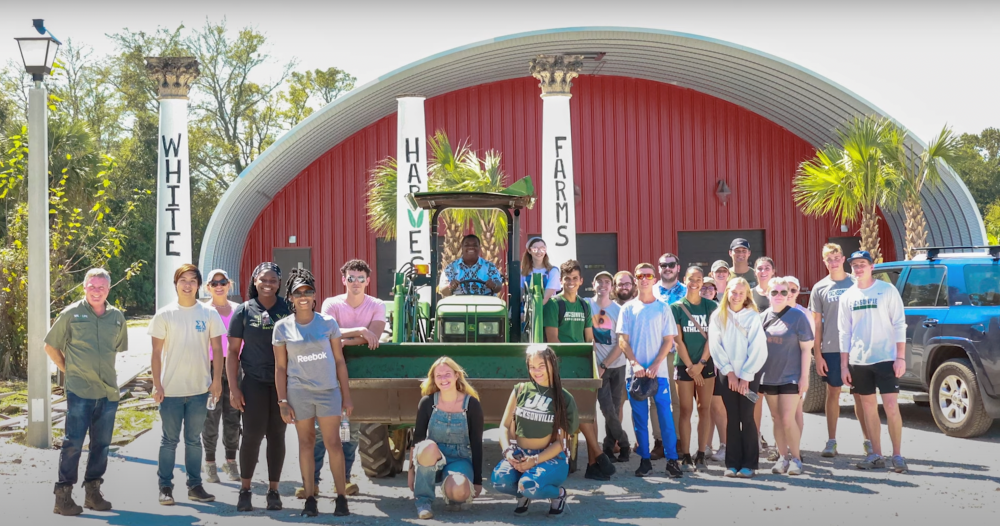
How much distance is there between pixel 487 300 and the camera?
908 cm

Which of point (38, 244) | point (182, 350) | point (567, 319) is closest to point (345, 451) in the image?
point (182, 350)

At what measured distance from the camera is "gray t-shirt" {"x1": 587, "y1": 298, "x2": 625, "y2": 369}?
28.9 ft

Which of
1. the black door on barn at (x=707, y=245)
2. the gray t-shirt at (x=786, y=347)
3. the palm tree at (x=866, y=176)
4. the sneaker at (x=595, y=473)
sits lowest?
the sneaker at (x=595, y=473)

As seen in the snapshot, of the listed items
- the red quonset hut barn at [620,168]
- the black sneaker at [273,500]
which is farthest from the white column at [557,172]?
the black sneaker at [273,500]

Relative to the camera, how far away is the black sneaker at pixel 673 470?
8008mm

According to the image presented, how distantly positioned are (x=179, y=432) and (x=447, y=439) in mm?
1989

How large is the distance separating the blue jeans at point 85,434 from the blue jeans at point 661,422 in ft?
13.1

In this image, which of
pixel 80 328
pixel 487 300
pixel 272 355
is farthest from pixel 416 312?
pixel 80 328

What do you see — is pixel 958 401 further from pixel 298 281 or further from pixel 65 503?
pixel 65 503

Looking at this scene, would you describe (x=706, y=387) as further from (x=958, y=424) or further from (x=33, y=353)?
(x=33, y=353)

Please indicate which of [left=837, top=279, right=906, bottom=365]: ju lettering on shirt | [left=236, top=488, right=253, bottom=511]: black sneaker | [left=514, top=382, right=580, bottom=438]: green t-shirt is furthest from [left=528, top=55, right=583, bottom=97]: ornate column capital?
[left=236, top=488, right=253, bottom=511]: black sneaker

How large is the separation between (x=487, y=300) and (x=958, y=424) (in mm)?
4798

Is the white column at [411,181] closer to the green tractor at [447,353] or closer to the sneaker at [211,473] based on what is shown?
the green tractor at [447,353]

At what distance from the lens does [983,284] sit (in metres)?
9.94
